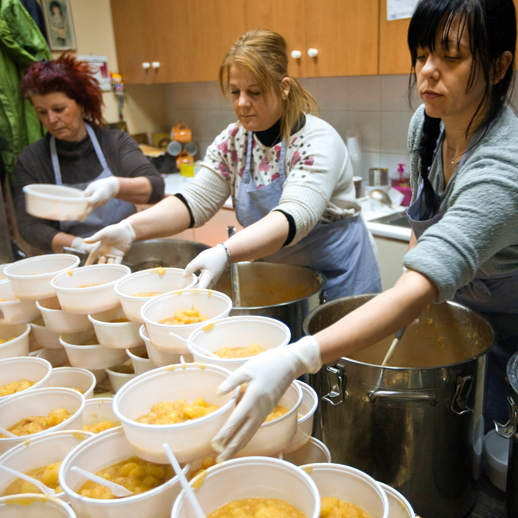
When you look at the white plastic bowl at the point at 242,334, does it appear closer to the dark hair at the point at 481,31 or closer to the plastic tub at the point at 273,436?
the plastic tub at the point at 273,436

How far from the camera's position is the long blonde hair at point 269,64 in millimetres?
1402

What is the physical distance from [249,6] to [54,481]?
8.90ft

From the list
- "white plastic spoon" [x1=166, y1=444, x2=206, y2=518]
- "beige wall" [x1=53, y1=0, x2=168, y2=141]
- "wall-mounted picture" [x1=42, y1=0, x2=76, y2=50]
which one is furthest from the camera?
"beige wall" [x1=53, y1=0, x2=168, y2=141]

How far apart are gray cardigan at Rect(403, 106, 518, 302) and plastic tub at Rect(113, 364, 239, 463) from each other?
0.39 metres

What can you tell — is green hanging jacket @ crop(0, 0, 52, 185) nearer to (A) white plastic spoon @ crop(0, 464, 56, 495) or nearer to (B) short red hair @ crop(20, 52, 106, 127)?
(B) short red hair @ crop(20, 52, 106, 127)

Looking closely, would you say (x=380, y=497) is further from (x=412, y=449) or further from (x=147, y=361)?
(x=147, y=361)

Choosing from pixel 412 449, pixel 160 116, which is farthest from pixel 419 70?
pixel 160 116

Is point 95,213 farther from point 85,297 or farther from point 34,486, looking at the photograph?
point 34,486

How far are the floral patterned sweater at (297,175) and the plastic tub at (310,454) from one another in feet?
2.24

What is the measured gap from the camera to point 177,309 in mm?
968

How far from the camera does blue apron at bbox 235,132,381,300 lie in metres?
1.60

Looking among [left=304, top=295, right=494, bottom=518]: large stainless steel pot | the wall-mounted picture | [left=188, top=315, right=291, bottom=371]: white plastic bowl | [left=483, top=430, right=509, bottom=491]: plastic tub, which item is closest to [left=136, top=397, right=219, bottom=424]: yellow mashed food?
[left=188, top=315, right=291, bottom=371]: white plastic bowl

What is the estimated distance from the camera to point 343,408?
99 centimetres

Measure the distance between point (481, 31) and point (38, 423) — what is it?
1.05m
